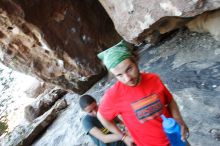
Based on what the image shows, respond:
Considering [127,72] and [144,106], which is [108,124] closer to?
[144,106]

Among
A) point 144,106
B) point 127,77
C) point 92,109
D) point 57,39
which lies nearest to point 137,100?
point 144,106

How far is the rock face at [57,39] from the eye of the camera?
622 cm

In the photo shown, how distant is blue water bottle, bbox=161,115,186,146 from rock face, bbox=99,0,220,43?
2.36m

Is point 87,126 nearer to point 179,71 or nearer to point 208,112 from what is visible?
point 208,112

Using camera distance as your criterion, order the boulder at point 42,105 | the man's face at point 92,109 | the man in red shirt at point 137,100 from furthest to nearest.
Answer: the boulder at point 42,105
the man's face at point 92,109
the man in red shirt at point 137,100

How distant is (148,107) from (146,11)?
2.90 metres

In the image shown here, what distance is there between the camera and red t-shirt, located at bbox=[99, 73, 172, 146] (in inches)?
84.4

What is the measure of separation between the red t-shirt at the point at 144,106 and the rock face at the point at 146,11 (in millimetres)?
2186

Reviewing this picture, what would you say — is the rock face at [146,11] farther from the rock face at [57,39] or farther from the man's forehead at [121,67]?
the man's forehead at [121,67]

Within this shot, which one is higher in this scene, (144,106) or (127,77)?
(127,77)

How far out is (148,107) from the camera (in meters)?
2.14

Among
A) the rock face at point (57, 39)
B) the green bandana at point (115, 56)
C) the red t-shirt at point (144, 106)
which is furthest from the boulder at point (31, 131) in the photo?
the green bandana at point (115, 56)

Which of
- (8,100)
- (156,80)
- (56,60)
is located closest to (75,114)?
(56,60)

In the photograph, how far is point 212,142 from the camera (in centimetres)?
330
